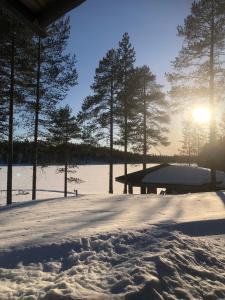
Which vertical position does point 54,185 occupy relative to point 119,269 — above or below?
below

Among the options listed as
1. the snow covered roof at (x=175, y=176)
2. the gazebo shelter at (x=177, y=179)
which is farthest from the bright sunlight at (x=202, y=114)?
the snow covered roof at (x=175, y=176)

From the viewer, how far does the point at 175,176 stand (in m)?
26.8

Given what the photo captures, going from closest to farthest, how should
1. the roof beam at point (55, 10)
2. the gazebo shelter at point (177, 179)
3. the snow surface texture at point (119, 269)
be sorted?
the snow surface texture at point (119, 269)
the roof beam at point (55, 10)
the gazebo shelter at point (177, 179)

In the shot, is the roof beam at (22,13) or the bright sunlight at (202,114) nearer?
→ the roof beam at (22,13)

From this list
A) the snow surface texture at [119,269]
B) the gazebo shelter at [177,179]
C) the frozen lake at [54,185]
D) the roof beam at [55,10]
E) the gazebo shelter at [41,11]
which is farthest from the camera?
the frozen lake at [54,185]

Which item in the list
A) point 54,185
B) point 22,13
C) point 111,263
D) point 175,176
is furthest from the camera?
point 54,185

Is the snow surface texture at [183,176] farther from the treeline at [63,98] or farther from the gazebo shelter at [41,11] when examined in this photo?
the gazebo shelter at [41,11]

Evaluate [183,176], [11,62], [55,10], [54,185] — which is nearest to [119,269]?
[55,10]

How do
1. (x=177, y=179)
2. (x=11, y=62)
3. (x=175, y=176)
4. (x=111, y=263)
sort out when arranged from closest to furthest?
(x=111, y=263), (x=11, y=62), (x=177, y=179), (x=175, y=176)

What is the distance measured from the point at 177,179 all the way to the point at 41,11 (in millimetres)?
22409

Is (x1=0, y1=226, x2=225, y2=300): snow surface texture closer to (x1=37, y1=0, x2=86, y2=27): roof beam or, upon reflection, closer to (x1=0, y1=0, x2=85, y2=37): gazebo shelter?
(x1=0, y1=0, x2=85, y2=37): gazebo shelter

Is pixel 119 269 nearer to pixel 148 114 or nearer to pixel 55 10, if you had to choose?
pixel 55 10

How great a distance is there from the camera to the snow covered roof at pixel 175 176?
83.6 feet

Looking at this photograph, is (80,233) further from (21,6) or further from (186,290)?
(21,6)
